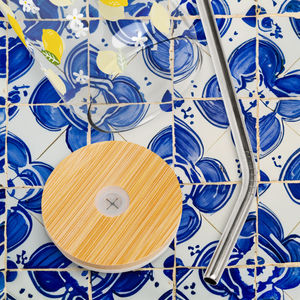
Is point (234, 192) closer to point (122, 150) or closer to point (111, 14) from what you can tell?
point (122, 150)

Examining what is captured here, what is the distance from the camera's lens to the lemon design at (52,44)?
1.91 ft

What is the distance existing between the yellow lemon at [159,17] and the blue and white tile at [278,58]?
0.45 m

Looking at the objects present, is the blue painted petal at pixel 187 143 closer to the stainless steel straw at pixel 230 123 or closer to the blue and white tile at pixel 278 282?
the stainless steel straw at pixel 230 123

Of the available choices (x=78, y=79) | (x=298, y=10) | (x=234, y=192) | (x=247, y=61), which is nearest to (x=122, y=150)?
(x=78, y=79)

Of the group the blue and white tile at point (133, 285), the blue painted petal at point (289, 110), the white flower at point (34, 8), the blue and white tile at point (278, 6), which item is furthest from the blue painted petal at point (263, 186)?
the white flower at point (34, 8)

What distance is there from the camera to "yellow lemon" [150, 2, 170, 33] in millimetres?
602

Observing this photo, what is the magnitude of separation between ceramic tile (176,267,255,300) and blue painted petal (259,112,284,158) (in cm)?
35

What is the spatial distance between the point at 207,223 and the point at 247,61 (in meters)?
0.50

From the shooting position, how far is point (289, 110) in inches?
38.6

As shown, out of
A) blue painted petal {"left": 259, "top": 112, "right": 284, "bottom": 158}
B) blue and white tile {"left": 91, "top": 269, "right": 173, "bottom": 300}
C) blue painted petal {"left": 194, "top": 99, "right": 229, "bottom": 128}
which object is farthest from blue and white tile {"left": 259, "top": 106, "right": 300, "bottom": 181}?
blue and white tile {"left": 91, "top": 269, "right": 173, "bottom": 300}

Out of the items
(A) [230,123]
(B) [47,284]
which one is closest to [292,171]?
(A) [230,123]

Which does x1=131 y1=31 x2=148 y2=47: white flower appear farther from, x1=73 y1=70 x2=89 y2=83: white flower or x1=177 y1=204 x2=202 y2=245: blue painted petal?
x1=177 y1=204 x2=202 y2=245: blue painted petal

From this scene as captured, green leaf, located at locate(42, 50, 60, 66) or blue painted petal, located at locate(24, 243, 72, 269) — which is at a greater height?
green leaf, located at locate(42, 50, 60, 66)

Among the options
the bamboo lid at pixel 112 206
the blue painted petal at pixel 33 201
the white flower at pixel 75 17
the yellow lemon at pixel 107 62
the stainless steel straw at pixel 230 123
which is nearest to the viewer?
the stainless steel straw at pixel 230 123
